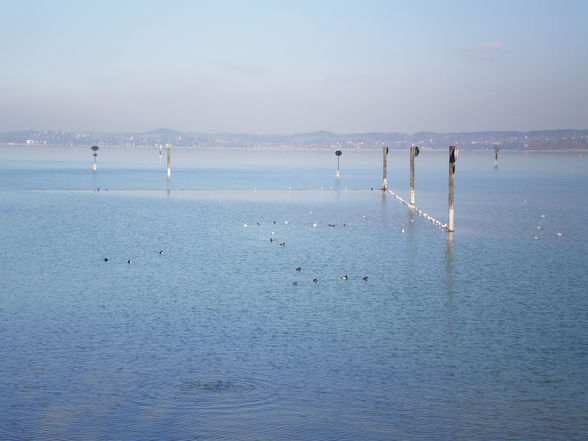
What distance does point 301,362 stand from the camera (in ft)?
60.7

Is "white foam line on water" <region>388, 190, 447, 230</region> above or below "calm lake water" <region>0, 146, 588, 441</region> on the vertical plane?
below

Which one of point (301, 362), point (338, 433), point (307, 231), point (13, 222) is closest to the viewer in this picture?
point (338, 433)

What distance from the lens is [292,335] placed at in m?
21.2

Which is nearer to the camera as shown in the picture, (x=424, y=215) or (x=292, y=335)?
(x=292, y=335)

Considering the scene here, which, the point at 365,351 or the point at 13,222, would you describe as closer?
the point at 365,351

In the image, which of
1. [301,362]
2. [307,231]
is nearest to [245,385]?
[301,362]

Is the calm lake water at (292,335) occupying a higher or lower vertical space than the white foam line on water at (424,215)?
higher

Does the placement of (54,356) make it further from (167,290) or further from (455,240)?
(455,240)

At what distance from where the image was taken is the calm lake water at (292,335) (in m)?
14.8

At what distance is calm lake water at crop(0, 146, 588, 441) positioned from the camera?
14.8m

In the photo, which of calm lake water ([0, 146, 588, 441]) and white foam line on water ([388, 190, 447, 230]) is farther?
white foam line on water ([388, 190, 447, 230])

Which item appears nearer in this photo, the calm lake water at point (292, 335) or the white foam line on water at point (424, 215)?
the calm lake water at point (292, 335)

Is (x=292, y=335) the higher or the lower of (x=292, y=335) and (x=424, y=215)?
the higher

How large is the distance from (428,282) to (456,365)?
11.8 meters
